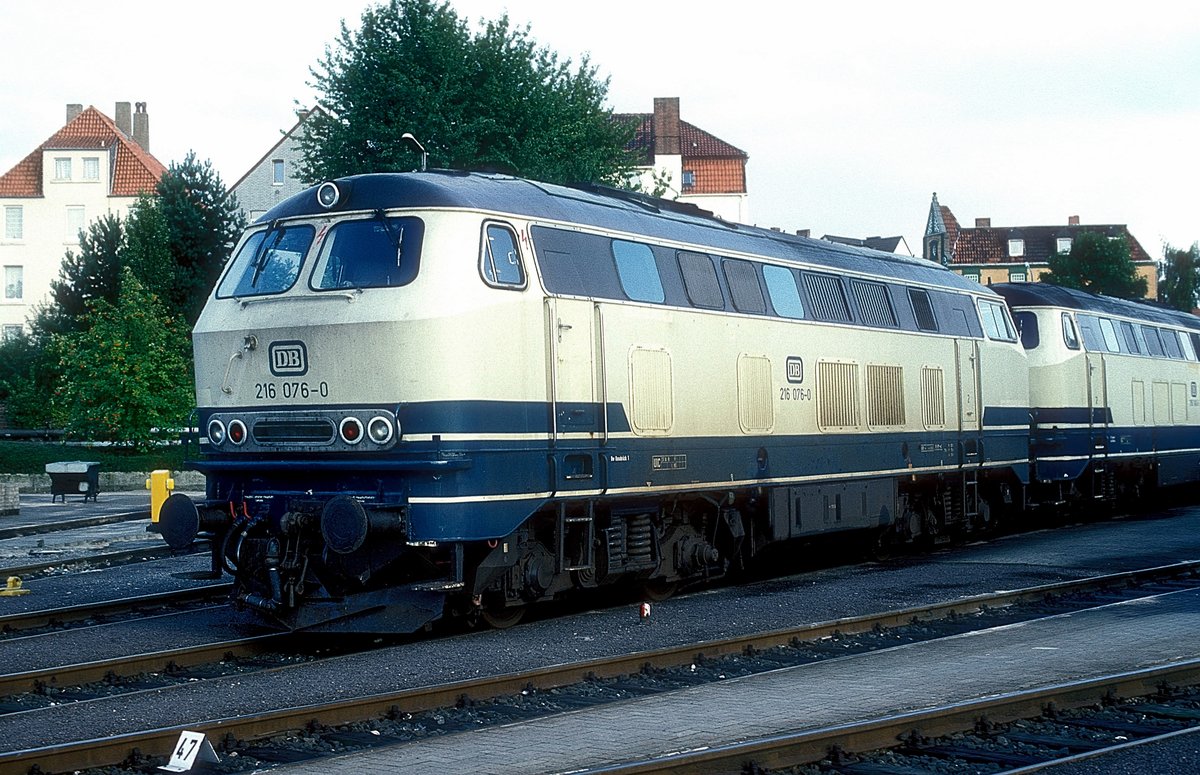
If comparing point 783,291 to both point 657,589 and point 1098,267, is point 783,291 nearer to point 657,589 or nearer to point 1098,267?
point 657,589

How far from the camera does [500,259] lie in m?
12.0

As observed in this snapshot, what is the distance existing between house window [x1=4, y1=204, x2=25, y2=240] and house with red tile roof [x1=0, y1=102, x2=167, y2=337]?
0.05 metres

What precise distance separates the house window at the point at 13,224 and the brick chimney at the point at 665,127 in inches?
1370

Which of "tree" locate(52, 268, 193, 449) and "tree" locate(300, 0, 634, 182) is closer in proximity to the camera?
"tree" locate(300, 0, 634, 182)

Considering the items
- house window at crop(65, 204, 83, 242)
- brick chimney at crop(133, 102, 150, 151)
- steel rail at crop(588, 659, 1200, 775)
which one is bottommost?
steel rail at crop(588, 659, 1200, 775)

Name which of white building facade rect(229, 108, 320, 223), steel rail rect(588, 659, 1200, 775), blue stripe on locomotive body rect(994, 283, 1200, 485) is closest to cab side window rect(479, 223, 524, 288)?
steel rail rect(588, 659, 1200, 775)

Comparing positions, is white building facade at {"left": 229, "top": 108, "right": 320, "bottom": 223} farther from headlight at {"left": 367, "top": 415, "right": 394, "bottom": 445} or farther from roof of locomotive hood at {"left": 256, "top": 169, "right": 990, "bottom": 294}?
headlight at {"left": 367, "top": 415, "right": 394, "bottom": 445}

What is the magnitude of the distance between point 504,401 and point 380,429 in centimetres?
110

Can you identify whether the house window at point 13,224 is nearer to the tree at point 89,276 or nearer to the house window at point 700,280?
the tree at point 89,276

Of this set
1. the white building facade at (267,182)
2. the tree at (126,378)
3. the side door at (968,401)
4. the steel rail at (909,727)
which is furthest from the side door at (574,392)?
the white building facade at (267,182)

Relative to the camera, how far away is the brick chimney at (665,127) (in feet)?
232

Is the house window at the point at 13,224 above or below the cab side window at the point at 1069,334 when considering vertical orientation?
above

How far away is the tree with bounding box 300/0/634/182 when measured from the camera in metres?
35.8

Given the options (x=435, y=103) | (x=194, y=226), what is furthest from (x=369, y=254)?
(x=194, y=226)
